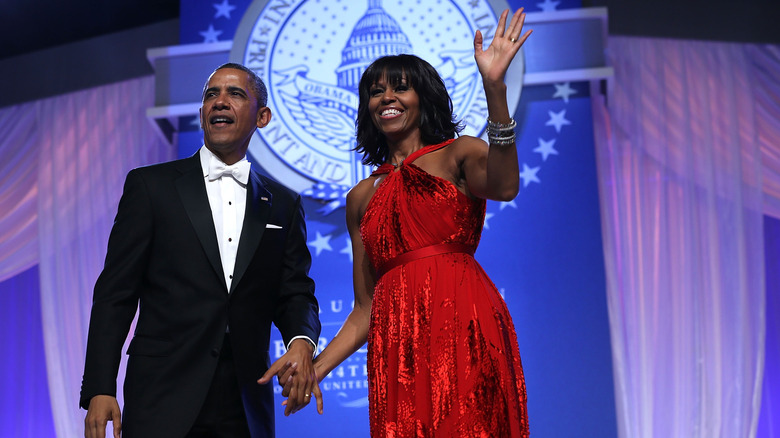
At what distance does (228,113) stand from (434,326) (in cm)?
85

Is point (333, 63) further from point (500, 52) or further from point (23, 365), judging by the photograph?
point (23, 365)

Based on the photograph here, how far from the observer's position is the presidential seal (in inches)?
165

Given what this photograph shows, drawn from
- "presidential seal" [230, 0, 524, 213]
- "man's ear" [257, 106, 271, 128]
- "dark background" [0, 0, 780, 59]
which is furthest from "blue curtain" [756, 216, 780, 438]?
"man's ear" [257, 106, 271, 128]

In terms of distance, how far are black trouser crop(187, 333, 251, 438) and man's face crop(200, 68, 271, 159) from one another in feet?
1.80

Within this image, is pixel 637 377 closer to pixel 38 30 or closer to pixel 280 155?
pixel 280 155

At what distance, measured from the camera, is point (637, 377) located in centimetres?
430

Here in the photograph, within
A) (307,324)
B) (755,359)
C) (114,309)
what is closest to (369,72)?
(307,324)

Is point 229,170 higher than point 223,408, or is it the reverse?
point 229,170

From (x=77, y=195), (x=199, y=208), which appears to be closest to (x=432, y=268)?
(x=199, y=208)

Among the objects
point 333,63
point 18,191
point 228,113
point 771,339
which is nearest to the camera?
point 228,113

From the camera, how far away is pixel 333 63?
14.2ft

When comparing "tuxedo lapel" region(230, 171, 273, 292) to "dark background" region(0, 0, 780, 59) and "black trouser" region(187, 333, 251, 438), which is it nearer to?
"black trouser" region(187, 333, 251, 438)

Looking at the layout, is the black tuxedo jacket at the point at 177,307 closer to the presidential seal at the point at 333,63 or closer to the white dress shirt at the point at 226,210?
the white dress shirt at the point at 226,210

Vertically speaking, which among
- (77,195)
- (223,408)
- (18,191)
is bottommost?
(223,408)
